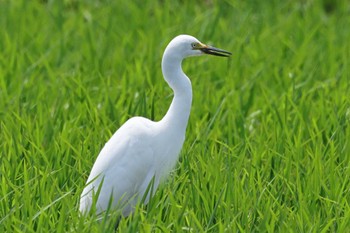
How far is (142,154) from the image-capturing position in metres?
3.57

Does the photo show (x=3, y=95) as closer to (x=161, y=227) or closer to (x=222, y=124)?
(x=222, y=124)

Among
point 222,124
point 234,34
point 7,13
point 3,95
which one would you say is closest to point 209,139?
point 222,124

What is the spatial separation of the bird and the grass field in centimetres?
8

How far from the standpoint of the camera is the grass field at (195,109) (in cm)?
337

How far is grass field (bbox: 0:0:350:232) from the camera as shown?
133 inches

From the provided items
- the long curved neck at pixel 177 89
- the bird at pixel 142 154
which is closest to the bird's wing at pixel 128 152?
the bird at pixel 142 154

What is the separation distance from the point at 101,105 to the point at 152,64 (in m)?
0.77

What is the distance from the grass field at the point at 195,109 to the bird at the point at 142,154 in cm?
8

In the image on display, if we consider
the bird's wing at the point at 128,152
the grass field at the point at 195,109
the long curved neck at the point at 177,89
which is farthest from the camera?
the long curved neck at the point at 177,89

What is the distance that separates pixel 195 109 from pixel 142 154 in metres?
1.19

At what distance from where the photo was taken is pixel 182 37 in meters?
3.70

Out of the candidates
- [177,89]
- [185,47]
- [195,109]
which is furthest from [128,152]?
[195,109]

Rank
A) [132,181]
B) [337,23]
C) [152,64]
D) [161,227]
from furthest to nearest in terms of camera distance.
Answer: [337,23]
[152,64]
[132,181]
[161,227]

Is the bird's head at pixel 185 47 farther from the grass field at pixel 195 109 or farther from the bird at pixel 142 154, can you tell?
the grass field at pixel 195 109
